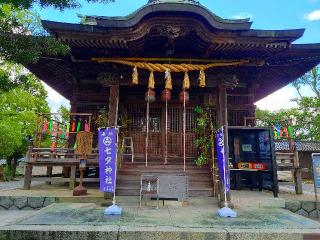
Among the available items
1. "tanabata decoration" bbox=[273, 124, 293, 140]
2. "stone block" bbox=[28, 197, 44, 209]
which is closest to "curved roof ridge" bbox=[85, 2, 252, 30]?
"tanabata decoration" bbox=[273, 124, 293, 140]

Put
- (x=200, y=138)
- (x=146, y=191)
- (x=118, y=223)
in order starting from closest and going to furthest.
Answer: (x=118, y=223) → (x=146, y=191) → (x=200, y=138)

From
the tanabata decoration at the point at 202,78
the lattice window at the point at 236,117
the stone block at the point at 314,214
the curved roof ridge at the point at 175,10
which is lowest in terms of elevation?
the stone block at the point at 314,214

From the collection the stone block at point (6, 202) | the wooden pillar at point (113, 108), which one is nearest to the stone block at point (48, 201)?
the stone block at point (6, 202)

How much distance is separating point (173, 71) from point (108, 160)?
12.0 ft

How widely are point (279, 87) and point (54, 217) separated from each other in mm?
11912

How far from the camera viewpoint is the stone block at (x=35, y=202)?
9.08 metres

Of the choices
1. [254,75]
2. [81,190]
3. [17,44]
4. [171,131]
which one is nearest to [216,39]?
[254,75]

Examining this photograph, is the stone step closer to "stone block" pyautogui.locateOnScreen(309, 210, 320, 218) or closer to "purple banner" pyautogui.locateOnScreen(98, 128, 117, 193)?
"purple banner" pyautogui.locateOnScreen(98, 128, 117, 193)

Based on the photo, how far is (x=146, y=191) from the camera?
319 inches

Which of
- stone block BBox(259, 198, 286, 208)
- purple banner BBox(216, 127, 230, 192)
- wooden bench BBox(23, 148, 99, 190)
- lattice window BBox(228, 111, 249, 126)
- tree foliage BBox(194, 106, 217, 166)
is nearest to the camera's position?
purple banner BBox(216, 127, 230, 192)

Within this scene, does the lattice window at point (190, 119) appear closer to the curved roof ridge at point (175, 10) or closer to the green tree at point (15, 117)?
the curved roof ridge at point (175, 10)

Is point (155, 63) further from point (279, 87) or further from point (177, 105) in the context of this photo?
point (279, 87)

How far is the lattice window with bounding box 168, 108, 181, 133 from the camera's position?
11.9 meters

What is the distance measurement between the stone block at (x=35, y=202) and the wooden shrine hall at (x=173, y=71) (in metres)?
2.58
